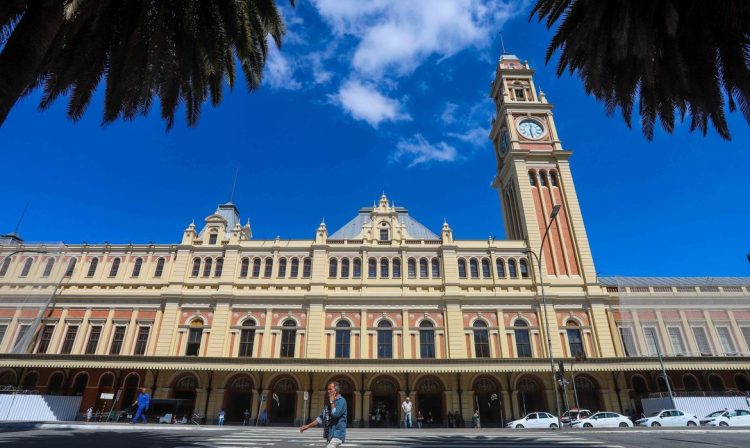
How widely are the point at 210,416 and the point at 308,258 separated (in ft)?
48.1

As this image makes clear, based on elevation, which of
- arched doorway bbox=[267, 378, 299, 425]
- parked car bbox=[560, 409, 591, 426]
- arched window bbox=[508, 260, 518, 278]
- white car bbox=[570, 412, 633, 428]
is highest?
arched window bbox=[508, 260, 518, 278]

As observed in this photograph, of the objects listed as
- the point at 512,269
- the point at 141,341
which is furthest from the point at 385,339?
the point at 141,341

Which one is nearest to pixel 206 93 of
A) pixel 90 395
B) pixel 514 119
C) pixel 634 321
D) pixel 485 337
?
pixel 485 337

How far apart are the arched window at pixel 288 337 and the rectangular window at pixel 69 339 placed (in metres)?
17.6

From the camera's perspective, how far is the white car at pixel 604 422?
25719 mm

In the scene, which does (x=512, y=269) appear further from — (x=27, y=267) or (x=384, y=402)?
(x=27, y=267)

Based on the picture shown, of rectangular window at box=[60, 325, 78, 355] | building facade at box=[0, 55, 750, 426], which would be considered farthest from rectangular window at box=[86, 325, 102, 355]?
rectangular window at box=[60, 325, 78, 355]

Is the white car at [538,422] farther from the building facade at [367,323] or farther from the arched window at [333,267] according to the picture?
the arched window at [333,267]

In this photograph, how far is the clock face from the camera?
44656 mm

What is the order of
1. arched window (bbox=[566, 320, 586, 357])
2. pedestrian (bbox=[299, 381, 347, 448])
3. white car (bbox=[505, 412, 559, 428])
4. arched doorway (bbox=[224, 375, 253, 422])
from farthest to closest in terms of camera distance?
arched window (bbox=[566, 320, 586, 357])
arched doorway (bbox=[224, 375, 253, 422])
white car (bbox=[505, 412, 559, 428])
pedestrian (bbox=[299, 381, 347, 448])

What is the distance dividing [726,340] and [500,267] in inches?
784

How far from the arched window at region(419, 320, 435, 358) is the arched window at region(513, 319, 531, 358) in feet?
22.7

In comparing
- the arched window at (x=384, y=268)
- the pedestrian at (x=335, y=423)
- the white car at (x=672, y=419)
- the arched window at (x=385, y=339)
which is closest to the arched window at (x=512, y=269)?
the arched window at (x=384, y=268)

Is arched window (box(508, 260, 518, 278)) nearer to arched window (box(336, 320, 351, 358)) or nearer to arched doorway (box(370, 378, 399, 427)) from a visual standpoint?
arched doorway (box(370, 378, 399, 427))
